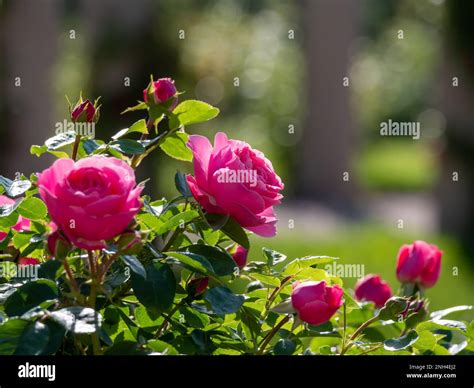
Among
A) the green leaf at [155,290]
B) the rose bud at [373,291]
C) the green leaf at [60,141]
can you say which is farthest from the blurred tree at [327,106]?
the green leaf at [155,290]

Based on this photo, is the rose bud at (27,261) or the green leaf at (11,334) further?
the rose bud at (27,261)

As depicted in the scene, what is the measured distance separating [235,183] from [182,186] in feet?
0.19

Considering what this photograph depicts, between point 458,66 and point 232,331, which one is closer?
point 232,331

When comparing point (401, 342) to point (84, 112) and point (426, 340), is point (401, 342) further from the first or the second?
point (84, 112)

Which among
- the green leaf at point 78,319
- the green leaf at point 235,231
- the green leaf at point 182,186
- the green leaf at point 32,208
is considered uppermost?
the green leaf at point 182,186

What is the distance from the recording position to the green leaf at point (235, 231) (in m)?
0.87

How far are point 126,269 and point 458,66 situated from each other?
16.3 feet

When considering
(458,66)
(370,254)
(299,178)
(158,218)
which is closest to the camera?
(158,218)

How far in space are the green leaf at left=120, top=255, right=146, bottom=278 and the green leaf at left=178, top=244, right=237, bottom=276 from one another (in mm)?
82

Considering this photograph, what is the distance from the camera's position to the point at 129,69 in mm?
6375

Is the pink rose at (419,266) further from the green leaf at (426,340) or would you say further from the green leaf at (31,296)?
the green leaf at (31,296)

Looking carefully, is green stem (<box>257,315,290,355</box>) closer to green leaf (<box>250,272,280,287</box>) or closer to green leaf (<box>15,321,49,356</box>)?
green leaf (<box>250,272,280,287</box>)
